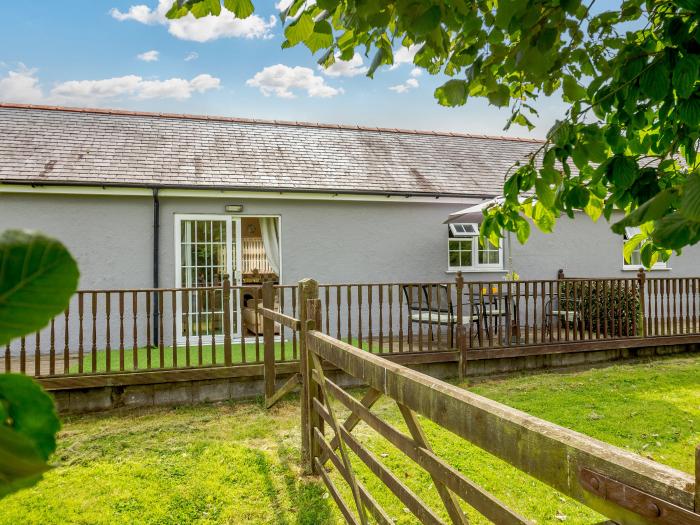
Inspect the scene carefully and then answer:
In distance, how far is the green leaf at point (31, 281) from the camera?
0.19m

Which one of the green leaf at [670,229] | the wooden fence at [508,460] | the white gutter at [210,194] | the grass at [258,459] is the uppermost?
the white gutter at [210,194]

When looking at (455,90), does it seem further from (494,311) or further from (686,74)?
(494,311)

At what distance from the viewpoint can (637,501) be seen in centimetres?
96

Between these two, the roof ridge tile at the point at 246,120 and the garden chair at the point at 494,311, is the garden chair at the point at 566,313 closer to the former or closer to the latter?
the garden chair at the point at 494,311

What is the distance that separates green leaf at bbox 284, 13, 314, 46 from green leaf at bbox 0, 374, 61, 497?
231cm

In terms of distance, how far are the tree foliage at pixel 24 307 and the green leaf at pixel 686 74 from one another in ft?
7.63

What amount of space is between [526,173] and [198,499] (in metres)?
3.40

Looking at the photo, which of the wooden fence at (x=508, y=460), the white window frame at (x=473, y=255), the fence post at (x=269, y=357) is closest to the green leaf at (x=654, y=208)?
the wooden fence at (x=508, y=460)

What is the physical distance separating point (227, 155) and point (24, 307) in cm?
1025

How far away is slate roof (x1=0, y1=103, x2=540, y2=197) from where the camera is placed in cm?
856

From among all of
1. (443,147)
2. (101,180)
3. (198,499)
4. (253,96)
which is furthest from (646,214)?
(253,96)

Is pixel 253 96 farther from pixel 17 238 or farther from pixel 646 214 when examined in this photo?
pixel 17 238

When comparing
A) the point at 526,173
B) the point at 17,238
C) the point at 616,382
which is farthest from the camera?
the point at 616,382

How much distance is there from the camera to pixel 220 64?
59.4ft
